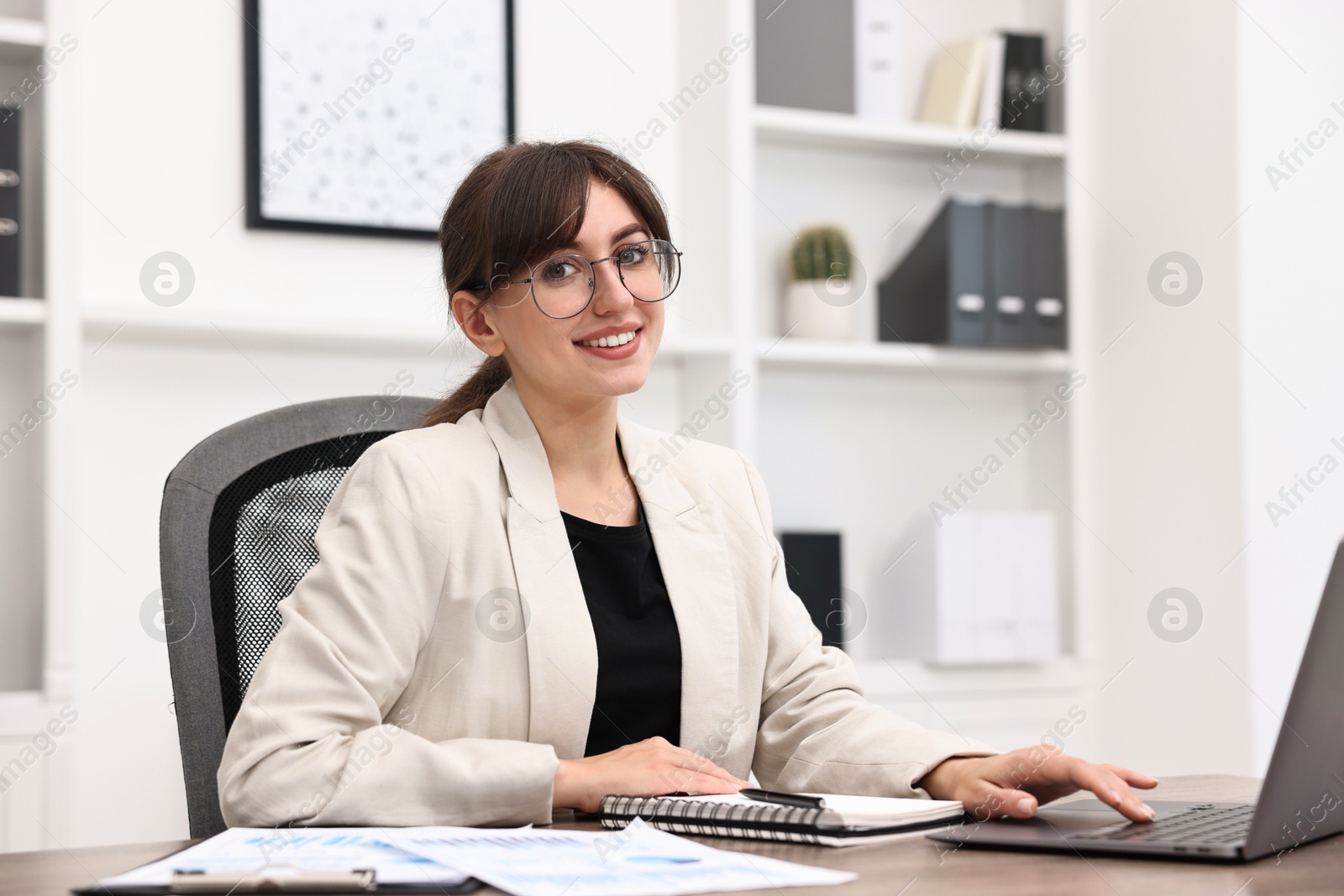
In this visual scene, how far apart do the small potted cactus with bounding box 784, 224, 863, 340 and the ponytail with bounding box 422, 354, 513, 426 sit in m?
1.30

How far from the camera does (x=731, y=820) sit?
0.97 meters

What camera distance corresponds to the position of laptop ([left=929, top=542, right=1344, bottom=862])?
81 centimetres

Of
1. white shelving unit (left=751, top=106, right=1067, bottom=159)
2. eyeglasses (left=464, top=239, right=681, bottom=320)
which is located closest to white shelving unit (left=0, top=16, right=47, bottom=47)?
eyeglasses (left=464, top=239, right=681, bottom=320)

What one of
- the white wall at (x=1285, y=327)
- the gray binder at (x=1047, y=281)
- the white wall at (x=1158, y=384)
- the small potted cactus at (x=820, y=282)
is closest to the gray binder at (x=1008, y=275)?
the gray binder at (x=1047, y=281)

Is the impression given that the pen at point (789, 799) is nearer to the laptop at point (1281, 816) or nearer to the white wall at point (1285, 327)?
the laptop at point (1281, 816)

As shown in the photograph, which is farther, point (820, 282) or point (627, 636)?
point (820, 282)

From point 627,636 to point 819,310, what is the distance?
1.55 m

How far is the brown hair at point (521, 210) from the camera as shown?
4.77 ft

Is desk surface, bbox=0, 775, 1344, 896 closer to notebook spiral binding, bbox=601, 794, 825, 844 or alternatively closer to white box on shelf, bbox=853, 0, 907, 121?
notebook spiral binding, bbox=601, 794, 825, 844

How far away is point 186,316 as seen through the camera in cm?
229

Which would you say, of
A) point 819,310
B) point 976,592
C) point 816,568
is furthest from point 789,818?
point 819,310

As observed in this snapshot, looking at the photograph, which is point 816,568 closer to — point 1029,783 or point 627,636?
point 627,636

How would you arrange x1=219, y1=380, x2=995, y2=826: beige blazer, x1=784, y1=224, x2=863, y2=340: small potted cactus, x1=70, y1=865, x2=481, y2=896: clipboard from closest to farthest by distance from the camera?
x1=70, y1=865, x2=481, y2=896: clipboard
x1=219, y1=380, x2=995, y2=826: beige blazer
x1=784, y1=224, x2=863, y2=340: small potted cactus

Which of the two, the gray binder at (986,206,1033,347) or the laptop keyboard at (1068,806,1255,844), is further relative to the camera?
the gray binder at (986,206,1033,347)
